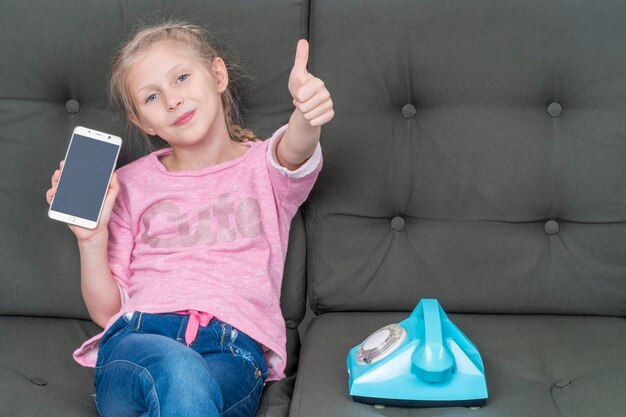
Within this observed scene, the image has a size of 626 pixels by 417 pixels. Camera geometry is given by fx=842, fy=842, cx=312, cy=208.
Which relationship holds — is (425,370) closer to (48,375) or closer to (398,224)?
(398,224)

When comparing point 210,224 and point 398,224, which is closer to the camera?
point 210,224

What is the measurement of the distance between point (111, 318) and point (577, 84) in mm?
927

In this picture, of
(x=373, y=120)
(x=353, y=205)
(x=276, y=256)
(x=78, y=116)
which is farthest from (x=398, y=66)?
(x=78, y=116)

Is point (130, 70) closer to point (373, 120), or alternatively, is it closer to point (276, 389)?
point (373, 120)

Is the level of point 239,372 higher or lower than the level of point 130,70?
lower

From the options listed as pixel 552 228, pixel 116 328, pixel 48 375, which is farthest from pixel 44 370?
pixel 552 228

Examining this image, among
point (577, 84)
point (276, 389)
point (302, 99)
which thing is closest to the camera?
point (302, 99)

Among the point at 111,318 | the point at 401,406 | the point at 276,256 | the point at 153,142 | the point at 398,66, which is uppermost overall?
the point at 398,66

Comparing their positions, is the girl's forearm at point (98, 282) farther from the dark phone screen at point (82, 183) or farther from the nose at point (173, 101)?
the nose at point (173, 101)

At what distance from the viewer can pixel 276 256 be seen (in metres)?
1.48

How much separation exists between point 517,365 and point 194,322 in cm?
53

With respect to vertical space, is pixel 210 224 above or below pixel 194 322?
above

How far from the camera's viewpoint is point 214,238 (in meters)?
1.45

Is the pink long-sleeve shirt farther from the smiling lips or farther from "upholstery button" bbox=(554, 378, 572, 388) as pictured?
"upholstery button" bbox=(554, 378, 572, 388)
